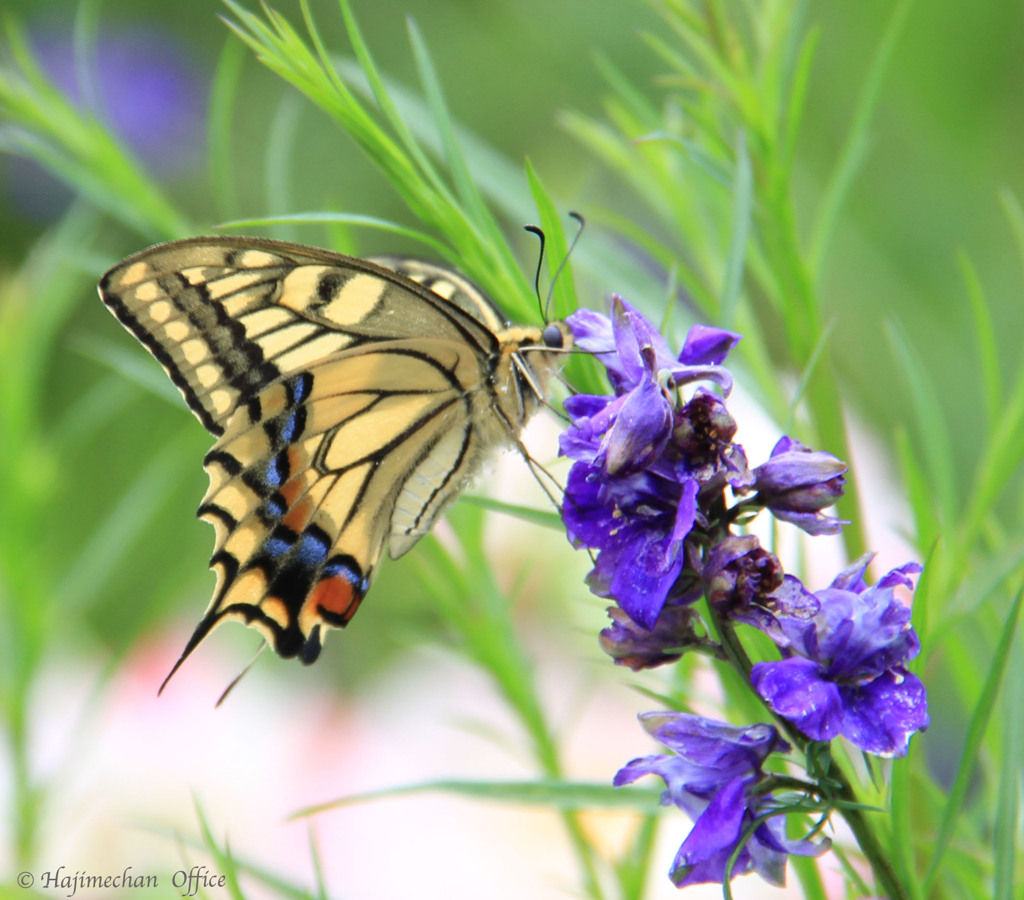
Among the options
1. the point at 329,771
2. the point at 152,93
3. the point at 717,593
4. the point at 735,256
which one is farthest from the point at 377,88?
the point at 152,93

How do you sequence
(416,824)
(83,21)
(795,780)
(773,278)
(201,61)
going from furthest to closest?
(201,61) < (416,824) < (83,21) < (773,278) < (795,780)

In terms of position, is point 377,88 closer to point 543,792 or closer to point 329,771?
point 543,792

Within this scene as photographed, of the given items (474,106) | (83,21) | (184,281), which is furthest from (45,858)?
(474,106)

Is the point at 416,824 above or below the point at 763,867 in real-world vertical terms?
below

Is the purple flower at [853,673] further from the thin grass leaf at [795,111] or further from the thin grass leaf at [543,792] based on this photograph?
the thin grass leaf at [795,111]

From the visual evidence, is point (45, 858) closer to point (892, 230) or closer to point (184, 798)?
point (184, 798)

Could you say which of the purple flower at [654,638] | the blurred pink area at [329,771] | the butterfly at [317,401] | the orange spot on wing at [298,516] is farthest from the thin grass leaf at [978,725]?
the blurred pink area at [329,771]
